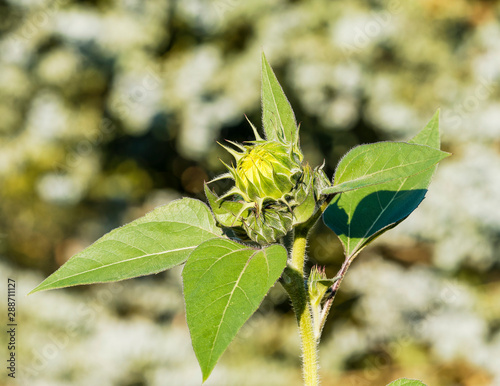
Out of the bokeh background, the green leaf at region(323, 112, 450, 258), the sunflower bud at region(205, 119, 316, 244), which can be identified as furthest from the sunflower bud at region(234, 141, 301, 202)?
the bokeh background

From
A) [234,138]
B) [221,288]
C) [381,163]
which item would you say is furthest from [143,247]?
[234,138]

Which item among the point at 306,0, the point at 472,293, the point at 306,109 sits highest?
the point at 306,0

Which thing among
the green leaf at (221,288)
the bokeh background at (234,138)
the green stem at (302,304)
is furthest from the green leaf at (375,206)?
the bokeh background at (234,138)

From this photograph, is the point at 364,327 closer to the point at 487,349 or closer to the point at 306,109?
the point at 487,349

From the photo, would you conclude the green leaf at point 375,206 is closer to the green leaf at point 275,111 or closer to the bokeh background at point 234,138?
the green leaf at point 275,111

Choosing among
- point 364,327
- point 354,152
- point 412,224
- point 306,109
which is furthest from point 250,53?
point 354,152

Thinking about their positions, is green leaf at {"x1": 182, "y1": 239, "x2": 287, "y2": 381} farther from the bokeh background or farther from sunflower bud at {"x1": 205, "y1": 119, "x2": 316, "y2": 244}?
the bokeh background
